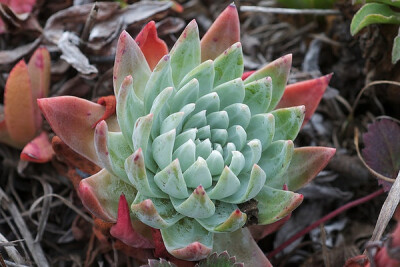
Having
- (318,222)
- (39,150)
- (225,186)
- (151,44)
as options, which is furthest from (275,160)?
(39,150)

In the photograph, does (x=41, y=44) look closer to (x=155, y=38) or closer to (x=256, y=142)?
(x=155, y=38)

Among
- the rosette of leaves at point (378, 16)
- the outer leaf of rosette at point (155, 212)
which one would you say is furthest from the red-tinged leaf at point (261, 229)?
the rosette of leaves at point (378, 16)

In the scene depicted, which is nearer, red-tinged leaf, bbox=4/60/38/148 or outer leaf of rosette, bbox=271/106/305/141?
outer leaf of rosette, bbox=271/106/305/141

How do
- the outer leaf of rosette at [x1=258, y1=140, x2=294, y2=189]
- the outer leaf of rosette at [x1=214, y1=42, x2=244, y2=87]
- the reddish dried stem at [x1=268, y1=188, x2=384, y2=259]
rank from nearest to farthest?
the outer leaf of rosette at [x1=258, y1=140, x2=294, y2=189]
the outer leaf of rosette at [x1=214, y1=42, x2=244, y2=87]
the reddish dried stem at [x1=268, y1=188, x2=384, y2=259]

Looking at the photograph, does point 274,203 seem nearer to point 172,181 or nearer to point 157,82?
point 172,181

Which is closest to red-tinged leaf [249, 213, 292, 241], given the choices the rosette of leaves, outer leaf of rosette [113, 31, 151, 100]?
outer leaf of rosette [113, 31, 151, 100]

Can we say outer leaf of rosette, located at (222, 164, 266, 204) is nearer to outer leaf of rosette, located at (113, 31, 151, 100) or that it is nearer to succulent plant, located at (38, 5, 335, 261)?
succulent plant, located at (38, 5, 335, 261)

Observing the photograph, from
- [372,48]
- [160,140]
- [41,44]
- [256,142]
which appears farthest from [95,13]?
[372,48]
